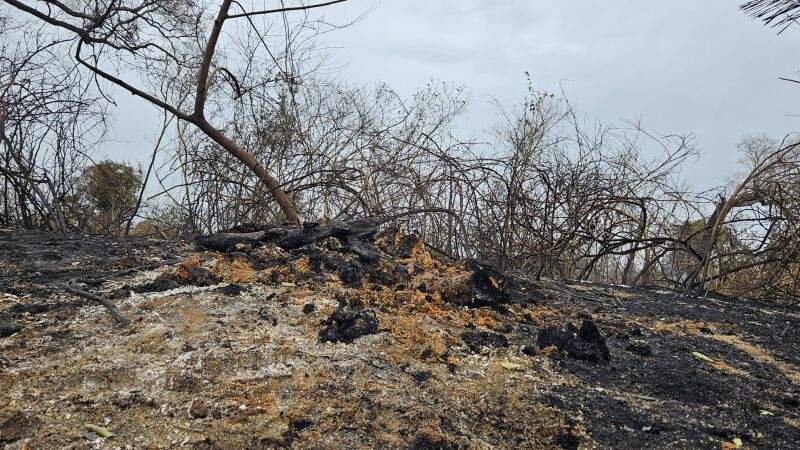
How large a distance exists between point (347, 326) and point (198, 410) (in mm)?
707

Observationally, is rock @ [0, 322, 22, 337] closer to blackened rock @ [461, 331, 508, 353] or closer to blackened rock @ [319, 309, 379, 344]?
blackened rock @ [319, 309, 379, 344]

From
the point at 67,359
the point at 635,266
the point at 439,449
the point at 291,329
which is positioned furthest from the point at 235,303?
the point at 635,266

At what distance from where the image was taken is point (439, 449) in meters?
1.73

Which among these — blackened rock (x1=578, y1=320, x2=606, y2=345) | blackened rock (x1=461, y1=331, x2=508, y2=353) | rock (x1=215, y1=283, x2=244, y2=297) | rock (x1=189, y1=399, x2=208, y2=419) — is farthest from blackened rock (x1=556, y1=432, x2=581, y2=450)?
rock (x1=215, y1=283, x2=244, y2=297)

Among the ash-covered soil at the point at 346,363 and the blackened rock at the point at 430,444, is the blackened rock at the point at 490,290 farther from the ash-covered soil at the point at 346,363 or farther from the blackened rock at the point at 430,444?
the blackened rock at the point at 430,444

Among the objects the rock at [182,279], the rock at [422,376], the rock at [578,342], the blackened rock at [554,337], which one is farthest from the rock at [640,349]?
the rock at [182,279]

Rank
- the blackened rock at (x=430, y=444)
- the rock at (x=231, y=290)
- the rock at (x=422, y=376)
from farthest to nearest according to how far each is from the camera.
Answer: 1. the rock at (x=231, y=290)
2. the rock at (x=422, y=376)
3. the blackened rock at (x=430, y=444)

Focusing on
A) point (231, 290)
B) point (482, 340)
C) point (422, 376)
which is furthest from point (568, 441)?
point (231, 290)

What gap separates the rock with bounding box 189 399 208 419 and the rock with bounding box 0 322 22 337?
0.87 meters

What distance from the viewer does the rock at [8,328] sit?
2.20m

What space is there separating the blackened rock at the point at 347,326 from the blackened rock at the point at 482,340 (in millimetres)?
375

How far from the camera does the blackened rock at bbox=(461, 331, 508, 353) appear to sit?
242cm

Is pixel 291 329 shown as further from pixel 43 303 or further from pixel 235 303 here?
pixel 43 303

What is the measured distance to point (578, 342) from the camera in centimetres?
246
